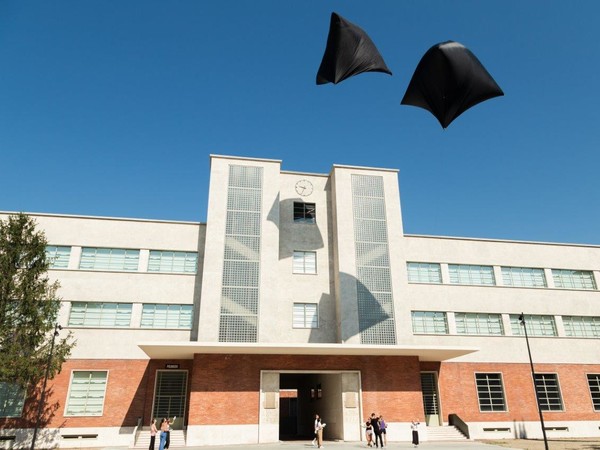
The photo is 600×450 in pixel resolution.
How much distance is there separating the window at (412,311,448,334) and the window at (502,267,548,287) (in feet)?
20.8

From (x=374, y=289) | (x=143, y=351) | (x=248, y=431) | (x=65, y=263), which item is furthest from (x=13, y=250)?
(x=374, y=289)

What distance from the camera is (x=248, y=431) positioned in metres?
24.8

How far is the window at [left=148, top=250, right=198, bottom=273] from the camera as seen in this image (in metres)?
30.5

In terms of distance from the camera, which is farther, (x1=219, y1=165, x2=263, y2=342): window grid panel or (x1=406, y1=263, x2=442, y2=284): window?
(x1=406, y1=263, x2=442, y2=284): window

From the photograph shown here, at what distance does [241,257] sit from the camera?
29.5 meters

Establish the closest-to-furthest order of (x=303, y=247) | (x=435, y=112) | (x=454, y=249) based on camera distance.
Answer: (x=435, y=112), (x=303, y=247), (x=454, y=249)

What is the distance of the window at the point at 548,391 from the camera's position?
31172 mm

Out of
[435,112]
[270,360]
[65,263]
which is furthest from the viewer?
[65,263]

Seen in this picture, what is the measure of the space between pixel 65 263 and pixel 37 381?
754cm

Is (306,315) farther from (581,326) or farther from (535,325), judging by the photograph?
(581,326)

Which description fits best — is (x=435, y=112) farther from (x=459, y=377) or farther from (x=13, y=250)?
(x=13, y=250)

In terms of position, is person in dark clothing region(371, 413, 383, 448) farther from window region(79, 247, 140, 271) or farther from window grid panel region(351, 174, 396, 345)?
window region(79, 247, 140, 271)

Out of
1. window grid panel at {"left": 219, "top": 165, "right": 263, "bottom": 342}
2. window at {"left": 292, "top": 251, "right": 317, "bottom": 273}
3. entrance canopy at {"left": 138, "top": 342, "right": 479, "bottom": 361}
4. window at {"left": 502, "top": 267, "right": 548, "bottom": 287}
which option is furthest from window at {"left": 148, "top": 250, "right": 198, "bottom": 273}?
window at {"left": 502, "top": 267, "right": 548, "bottom": 287}

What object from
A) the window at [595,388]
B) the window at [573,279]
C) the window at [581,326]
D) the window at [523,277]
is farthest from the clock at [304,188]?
the window at [595,388]
